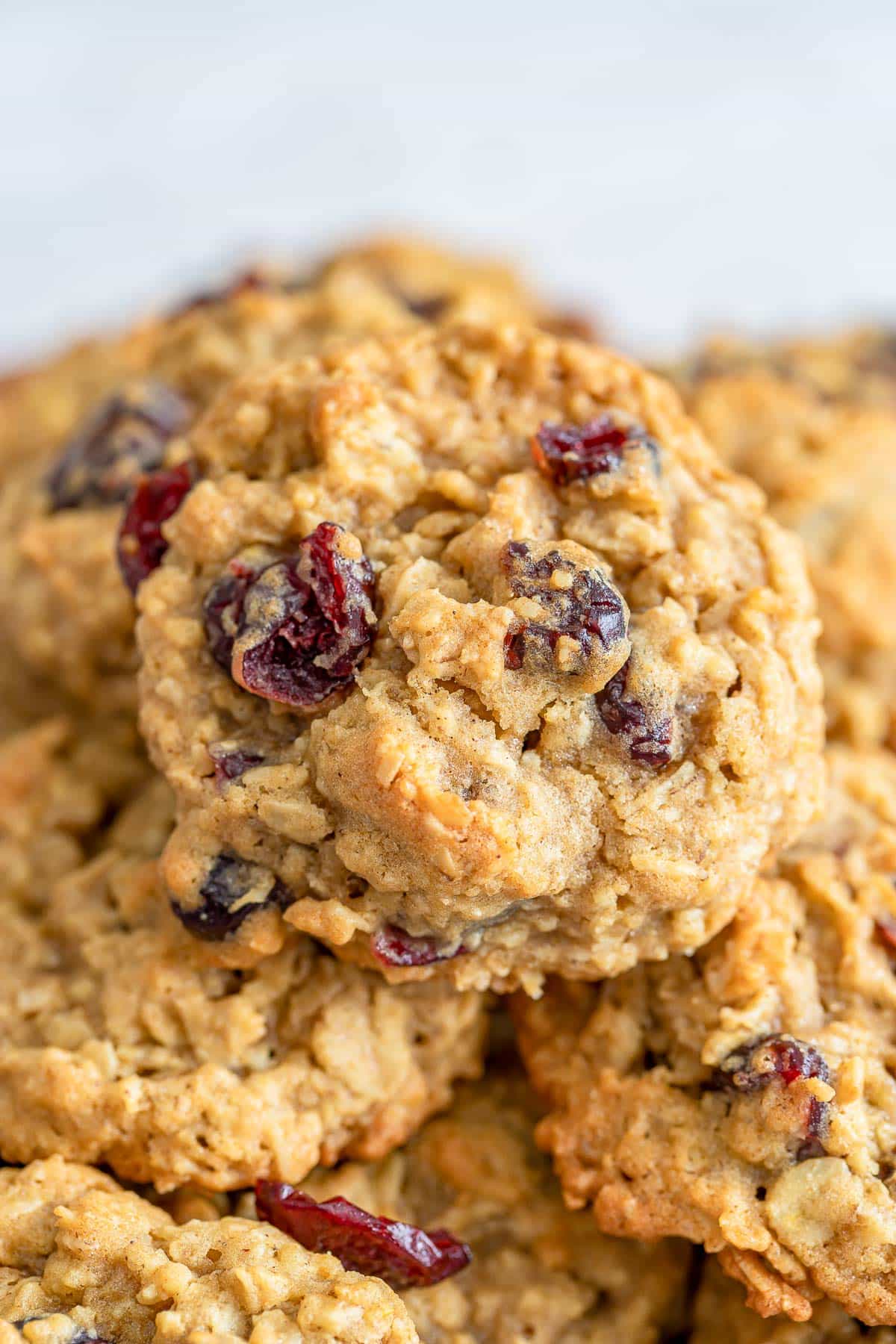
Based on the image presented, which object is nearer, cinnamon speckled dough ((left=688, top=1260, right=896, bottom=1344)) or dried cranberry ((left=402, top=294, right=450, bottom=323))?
cinnamon speckled dough ((left=688, top=1260, right=896, bottom=1344))

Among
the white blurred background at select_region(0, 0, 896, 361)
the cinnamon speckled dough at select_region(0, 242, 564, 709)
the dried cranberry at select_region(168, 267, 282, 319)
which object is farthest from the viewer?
the white blurred background at select_region(0, 0, 896, 361)

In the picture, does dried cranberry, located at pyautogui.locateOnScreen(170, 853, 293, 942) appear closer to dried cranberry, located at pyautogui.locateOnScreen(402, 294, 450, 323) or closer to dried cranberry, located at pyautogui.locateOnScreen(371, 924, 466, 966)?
dried cranberry, located at pyautogui.locateOnScreen(371, 924, 466, 966)

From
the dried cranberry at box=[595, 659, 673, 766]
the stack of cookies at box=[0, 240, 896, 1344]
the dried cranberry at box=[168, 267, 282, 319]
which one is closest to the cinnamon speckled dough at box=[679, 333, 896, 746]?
the stack of cookies at box=[0, 240, 896, 1344]

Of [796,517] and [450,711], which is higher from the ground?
[450,711]

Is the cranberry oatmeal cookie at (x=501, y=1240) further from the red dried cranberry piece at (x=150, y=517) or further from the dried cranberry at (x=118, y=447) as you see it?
the dried cranberry at (x=118, y=447)

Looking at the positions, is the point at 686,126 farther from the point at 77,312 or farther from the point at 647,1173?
the point at 647,1173

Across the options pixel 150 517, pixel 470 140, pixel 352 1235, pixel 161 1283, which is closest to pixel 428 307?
pixel 150 517

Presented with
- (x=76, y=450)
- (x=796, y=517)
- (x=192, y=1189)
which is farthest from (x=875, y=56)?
(x=192, y=1189)

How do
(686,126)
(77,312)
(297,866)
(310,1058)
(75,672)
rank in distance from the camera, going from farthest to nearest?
(686,126), (77,312), (75,672), (310,1058), (297,866)
